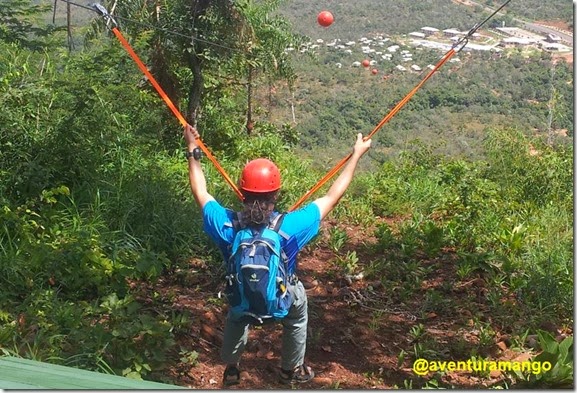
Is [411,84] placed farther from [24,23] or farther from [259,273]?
[259,273]

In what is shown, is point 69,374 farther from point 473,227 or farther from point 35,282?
point 473,227

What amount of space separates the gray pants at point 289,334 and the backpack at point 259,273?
0.58 ft

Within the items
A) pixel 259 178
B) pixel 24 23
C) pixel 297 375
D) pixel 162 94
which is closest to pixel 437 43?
pixel 24 23

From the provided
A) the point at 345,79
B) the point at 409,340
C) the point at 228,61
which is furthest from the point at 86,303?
the point at 345,79

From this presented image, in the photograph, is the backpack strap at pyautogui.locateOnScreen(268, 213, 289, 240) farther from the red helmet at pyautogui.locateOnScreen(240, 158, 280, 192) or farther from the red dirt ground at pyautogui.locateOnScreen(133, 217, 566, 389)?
the red dirt ground at pyautogui.locateOnScreen(133, 217, 566, 389)

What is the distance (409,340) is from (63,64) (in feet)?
13.7

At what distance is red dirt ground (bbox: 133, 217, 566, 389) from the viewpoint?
3.50 m

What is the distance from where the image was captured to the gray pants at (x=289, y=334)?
3010 millimetres

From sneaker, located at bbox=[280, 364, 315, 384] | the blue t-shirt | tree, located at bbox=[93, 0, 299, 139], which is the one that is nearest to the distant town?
tree, located at bbox=[93, 0, 299, 139]

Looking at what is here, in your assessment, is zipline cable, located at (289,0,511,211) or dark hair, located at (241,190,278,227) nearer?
dark hair, located at (241,190,278,227)

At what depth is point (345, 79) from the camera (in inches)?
1315

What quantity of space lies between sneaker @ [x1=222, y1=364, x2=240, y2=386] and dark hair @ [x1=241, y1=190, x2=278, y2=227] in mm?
Answer: 918

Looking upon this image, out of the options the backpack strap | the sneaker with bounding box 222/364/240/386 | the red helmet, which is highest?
the red helmet

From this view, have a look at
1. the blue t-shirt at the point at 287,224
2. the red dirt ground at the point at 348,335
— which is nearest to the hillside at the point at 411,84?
the red dirt ground at the point at 348,335
